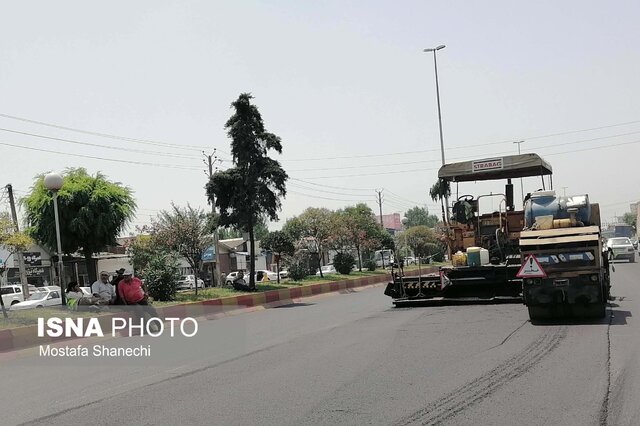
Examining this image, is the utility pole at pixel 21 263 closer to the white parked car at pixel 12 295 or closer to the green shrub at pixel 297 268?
the white parked car at pixel 12 295

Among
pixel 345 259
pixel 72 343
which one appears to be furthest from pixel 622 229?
pixel 72 343

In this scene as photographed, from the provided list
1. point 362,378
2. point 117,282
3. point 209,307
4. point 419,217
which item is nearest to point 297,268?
point 209,307

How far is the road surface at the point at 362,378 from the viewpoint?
651 centimetres

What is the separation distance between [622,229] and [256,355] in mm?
82602

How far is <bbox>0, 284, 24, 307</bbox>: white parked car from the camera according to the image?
34.8 meters

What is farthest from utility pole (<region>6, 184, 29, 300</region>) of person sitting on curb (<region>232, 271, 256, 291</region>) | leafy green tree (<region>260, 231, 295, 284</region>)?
person sitting on curb (<region>232, 271, 256, 291</region>)

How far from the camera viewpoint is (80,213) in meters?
38.4

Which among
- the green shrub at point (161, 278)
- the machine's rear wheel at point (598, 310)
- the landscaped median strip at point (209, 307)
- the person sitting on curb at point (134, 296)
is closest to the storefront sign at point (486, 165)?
the machine's rear wheel at point (598, 310)

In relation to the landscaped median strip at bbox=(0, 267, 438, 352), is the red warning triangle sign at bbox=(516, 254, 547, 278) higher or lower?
higher

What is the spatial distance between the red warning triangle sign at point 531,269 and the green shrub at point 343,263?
92.4 feet

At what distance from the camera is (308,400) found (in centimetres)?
712

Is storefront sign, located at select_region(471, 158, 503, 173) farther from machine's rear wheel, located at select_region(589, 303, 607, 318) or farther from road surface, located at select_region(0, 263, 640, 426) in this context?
machine's rear wheel, located at select_region(589, 303, 607, 318)

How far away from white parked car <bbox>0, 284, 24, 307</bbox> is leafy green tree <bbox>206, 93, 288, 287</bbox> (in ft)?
46.3

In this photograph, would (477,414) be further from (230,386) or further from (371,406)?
(230,386)
